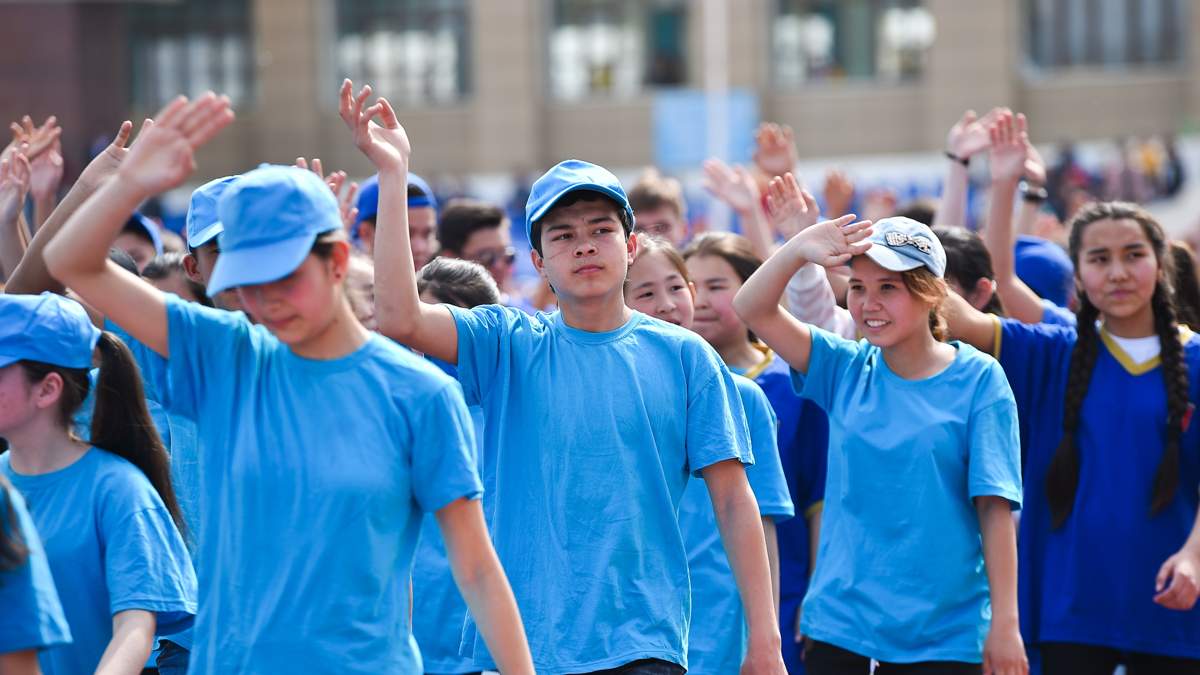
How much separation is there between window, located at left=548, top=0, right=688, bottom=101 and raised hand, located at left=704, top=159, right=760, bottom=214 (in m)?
27.4

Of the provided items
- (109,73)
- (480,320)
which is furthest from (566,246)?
(109,73)

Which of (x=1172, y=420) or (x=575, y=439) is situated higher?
(x=575, y=439)

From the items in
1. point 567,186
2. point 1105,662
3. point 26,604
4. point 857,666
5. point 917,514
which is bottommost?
point 1105,662

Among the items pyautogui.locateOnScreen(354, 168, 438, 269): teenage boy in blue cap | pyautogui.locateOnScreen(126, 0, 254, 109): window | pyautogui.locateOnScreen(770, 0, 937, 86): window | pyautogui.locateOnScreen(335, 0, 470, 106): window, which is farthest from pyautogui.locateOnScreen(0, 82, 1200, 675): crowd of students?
pyautogui.locateOnScreen(126, 0, 254, 109): window

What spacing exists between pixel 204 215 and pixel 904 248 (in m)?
2.04

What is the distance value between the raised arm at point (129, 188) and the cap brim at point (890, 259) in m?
2.27

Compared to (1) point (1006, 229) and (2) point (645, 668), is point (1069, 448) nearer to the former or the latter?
(1) point (1006, 229)

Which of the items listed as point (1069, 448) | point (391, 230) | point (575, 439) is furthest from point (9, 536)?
point (1069, 448)

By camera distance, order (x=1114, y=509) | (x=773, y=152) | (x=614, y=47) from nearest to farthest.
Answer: (x=1114, y=509), (x=773, y=152), (x=614, y=47)

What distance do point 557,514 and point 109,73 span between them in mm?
24399

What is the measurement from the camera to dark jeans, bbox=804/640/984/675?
4785mm

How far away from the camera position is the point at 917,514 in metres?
4.88

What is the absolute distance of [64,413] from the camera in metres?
3.97

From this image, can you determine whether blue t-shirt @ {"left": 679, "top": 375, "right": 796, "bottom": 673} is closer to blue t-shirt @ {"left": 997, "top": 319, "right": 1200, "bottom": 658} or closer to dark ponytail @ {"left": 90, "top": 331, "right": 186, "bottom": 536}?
blue t-shirt @ {"left": 997, "top": 319, "right": 1200, "bottom": 658}
